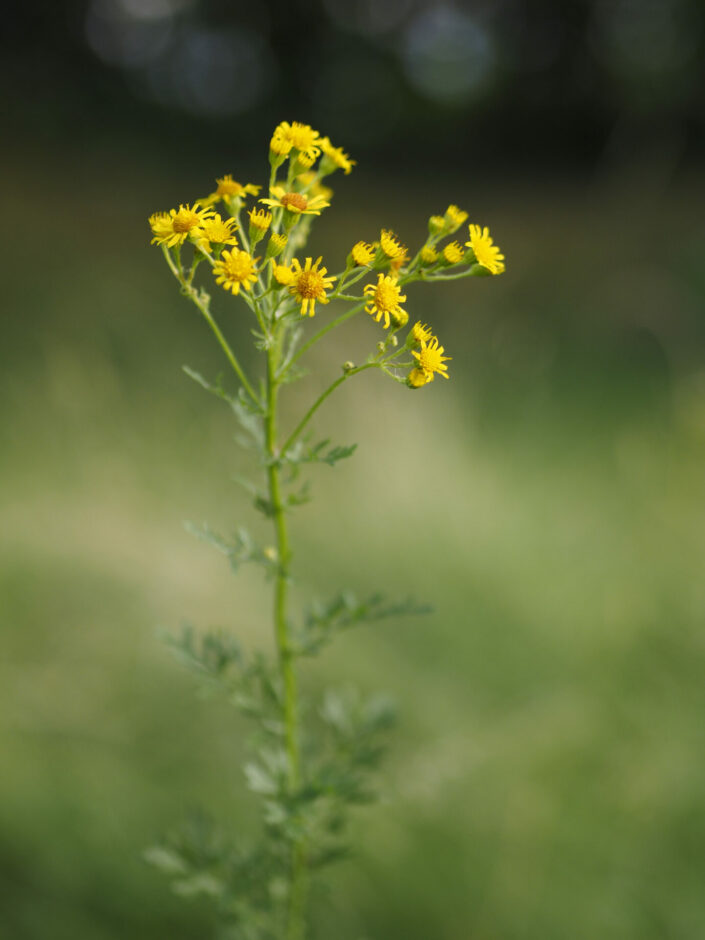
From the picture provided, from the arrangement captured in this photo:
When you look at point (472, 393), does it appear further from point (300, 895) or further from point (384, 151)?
point (384, 151)

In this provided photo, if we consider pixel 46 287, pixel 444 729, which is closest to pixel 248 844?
pixel 444 729

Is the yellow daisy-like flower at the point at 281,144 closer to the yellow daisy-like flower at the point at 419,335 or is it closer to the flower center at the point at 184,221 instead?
the flower center at the point at 184,221

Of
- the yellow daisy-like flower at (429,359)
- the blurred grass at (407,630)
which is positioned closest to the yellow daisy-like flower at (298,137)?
the yellow daisy-like flower at (429,359)

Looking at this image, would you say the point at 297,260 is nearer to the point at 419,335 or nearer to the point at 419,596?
the point at 419,335

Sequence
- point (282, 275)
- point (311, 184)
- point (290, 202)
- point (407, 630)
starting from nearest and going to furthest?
point (282, 275), point (290, 202), point (311, 184), point (407, 630)

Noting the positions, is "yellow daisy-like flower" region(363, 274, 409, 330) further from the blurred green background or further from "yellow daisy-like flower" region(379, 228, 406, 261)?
the blurred green background

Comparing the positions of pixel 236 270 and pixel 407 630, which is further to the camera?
pixel 407 630

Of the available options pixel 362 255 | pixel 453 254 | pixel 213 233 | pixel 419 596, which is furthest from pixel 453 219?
pixel 419 596

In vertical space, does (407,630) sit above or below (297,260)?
above
